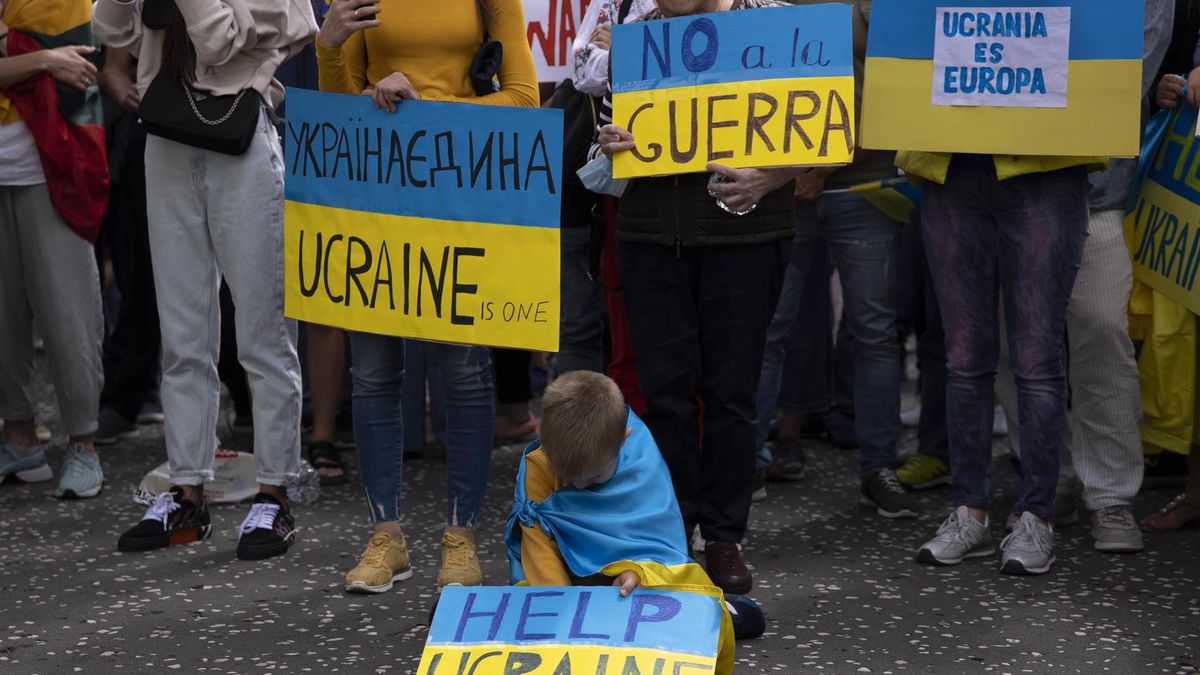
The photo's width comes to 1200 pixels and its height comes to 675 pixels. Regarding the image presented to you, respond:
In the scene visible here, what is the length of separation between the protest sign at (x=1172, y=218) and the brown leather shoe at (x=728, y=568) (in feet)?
5.54

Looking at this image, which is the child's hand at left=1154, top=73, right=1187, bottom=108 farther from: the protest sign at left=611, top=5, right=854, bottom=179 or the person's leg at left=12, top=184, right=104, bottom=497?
the person's leg at left=12, top=184, right=104, bottom=497

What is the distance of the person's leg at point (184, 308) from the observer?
16.0 feet

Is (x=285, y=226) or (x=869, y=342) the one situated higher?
(x=285, y=226)

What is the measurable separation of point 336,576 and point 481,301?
0.99 m

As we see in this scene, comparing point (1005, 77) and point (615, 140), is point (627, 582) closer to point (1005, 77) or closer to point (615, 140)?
point (615, 140)

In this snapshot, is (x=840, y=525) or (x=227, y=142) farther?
(x=840, y=525)

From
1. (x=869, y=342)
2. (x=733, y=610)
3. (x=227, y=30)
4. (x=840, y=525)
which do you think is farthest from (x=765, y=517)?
(x=227, y=30)

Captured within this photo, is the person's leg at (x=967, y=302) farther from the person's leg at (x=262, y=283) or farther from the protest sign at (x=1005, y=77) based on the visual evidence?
the person's leg at (x=262, y=283)

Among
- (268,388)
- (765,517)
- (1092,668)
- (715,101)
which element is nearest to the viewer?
(1092,668)

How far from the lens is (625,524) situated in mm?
3545

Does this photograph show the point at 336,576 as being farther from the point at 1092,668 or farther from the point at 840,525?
the point at 1092,668

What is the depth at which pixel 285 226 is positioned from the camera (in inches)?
183

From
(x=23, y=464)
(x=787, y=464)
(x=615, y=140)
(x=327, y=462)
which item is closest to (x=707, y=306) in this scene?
(x=615, y=140)

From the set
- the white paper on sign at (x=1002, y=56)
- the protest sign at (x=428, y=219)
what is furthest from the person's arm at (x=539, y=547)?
the white paper on sign at (x=1002, y=56)
